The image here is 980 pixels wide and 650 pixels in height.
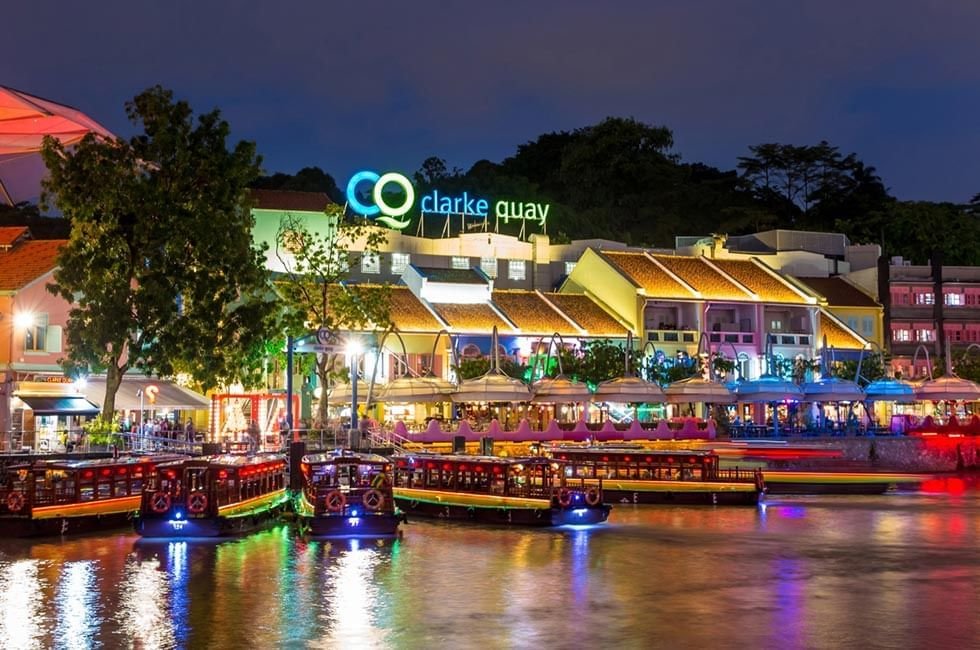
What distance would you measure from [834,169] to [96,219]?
8409 cm

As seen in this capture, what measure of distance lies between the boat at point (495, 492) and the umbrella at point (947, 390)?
37185 millimetres

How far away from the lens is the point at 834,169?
113 metres

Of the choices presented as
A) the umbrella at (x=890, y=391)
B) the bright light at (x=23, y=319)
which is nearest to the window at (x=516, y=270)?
the umbrella at (x=890, y=391)

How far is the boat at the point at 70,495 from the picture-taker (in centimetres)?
3338

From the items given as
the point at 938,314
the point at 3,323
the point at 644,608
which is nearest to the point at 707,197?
the point at 938,314

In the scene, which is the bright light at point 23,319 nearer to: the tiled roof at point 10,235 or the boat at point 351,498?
the tiled roof at point 10,235

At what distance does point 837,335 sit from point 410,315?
30.0 meters

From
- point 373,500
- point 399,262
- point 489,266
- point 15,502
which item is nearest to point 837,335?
point 489,266

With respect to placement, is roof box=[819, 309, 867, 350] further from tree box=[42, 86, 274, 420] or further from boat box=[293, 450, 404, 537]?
boat box=[293, 450, 404, 537]

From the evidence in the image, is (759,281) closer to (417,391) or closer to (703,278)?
(703,278)

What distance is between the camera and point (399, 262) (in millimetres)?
75938

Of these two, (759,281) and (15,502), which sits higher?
(759,281)

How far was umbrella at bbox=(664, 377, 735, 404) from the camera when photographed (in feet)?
210

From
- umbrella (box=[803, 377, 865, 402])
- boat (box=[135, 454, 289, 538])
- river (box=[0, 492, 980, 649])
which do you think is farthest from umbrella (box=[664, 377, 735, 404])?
boat (box=[135, 454, 289, 538])
